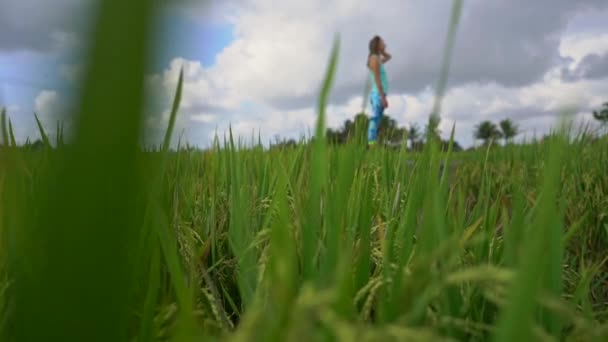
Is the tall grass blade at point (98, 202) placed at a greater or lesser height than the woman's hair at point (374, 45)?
lesser

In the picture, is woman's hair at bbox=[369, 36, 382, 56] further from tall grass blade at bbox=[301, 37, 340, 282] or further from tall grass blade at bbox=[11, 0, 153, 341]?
tall grass blade at bbox=[11, 0, 153, 341]

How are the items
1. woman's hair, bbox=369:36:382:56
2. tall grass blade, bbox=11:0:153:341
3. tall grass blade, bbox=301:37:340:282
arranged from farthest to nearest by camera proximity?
1. woman's hair, bbox=369:36:382:56
2. tall grass blade, bbox=301:37:340:282
3. tall grass blade, bbox=11:0:153:341

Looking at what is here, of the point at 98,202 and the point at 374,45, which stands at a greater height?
the point at 374,45

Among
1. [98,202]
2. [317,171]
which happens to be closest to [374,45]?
[317,171]

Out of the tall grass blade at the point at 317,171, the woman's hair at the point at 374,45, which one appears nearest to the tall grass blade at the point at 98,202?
the tall grass blade at the point at 317,171

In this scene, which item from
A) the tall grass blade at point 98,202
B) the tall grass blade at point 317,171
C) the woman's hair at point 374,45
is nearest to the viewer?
the tall grass blade at point 98,202

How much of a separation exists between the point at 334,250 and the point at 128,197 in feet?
1.06

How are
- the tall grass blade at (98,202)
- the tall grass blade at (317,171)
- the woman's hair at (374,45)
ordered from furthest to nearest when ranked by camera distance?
the woman's hair at (374,45), the tall grass blade at (317,171), the tall grass blade at (98,202)

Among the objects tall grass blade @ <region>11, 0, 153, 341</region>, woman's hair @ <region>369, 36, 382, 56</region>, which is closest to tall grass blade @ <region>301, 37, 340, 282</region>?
tall grass blade @ <region>11, 0, 153, 341</region>

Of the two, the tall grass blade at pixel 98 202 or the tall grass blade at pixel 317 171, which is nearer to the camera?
the tall grass blade at pixel 98 202

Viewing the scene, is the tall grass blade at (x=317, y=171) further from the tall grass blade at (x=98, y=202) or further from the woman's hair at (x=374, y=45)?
the woman's hair at (x=374, y=45)

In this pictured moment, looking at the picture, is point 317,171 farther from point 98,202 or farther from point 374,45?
point 374,45

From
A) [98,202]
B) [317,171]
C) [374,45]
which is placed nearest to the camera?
[98,202]

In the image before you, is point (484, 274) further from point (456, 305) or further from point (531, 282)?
point (456, 305)
